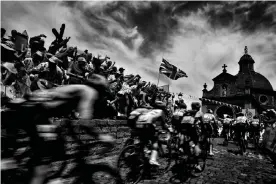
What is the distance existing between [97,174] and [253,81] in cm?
5593

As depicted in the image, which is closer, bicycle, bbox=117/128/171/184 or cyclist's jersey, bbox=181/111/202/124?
bicycle, bbox=117/128/171/184

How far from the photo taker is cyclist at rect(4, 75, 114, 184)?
8.83 feet

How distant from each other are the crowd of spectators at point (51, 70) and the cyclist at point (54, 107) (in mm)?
1780

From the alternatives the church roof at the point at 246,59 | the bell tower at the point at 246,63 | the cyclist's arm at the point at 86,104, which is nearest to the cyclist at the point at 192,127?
the cyclist's arm at the point at 86,104

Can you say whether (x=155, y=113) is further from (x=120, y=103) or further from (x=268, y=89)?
(x=268, y=89)

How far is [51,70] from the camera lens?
6633mm

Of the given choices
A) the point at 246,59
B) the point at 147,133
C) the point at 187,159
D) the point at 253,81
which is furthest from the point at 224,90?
the point at 147,133

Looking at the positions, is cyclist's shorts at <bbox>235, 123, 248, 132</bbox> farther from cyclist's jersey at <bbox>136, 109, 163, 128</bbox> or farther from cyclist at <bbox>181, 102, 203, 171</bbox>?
cyclist's jersey at <bbox>136, 109, 163, 128</bbox>

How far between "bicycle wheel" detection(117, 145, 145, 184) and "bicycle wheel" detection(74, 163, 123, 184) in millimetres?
1353

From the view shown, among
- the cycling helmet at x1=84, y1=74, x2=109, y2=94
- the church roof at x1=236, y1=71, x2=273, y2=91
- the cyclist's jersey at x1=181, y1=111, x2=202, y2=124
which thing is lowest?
the cyclist's jersey at x1=181, y1=111, x2=202, y2=124

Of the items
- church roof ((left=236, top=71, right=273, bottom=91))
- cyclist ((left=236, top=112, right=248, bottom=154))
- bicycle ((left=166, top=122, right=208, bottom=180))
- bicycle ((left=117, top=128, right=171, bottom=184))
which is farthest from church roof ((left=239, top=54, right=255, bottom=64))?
bicycle ((left=117, top=128, right=171, bottom=184))

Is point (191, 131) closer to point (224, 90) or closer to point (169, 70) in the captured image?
point (169, 70)

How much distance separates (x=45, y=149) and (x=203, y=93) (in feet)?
175

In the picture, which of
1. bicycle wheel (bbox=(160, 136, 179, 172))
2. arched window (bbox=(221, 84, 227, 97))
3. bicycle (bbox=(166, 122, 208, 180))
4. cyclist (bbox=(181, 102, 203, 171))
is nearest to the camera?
bicycle (bbox=(166, 122, 208, 180))
